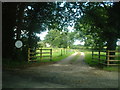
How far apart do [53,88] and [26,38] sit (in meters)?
8.72

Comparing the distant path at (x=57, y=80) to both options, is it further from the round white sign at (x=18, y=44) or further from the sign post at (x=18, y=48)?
the round white sign at (x=18, y=44)

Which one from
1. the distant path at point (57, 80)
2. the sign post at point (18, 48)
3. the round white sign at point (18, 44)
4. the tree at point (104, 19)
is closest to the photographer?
the distant path at point (57, 80)

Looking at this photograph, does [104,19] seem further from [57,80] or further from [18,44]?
[18,44]

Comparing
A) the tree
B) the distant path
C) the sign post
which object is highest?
the tree

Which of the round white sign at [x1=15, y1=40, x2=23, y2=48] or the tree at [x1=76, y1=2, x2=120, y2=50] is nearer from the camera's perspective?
the tree at [x1=76, y1=2, x2=120, y2=50]

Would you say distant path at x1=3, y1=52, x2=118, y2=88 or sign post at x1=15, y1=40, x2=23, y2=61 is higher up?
sign post at x1=15, y1=40, x2=23, y2=61

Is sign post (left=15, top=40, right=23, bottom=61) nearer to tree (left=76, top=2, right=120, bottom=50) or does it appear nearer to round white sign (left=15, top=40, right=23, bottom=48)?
round white sign (left=15, top=40, right=23, bottom=48)

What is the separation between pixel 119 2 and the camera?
1032 centimetres

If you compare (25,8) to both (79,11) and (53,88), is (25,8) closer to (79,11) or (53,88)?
(79,11)

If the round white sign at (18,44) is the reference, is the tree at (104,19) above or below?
above

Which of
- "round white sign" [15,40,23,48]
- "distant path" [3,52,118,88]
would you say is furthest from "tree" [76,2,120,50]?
"round white sign" [15,40,23,48]

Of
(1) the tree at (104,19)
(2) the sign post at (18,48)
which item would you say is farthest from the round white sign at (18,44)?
(1) the tree at (104,19)

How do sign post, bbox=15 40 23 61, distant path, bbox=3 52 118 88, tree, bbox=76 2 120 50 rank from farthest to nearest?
sign post, bbox=15 40 23 61, tree, bbox=76 2 120 50, distant path, bbox=3 52 118 88

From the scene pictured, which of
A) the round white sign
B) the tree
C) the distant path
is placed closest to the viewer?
the distant path
